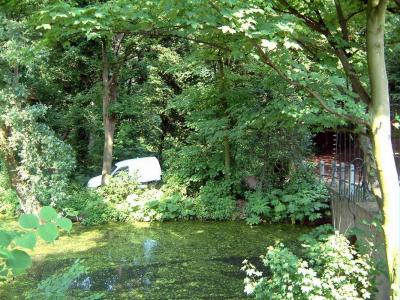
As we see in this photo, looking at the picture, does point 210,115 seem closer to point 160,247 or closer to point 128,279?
point 160,247

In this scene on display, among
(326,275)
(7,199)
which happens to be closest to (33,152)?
(7,199)

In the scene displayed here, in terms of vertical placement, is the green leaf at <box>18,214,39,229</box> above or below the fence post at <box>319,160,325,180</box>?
above

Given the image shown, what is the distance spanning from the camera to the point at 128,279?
28.5 ft

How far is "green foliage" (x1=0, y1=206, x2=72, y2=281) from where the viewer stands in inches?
48.9

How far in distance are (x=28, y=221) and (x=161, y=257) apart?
916 centimetres

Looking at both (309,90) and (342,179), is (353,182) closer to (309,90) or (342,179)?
(342,179)

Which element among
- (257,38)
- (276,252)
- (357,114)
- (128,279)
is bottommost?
(128,279)

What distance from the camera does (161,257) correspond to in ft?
33.2

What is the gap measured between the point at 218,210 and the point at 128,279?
5638 millimetres

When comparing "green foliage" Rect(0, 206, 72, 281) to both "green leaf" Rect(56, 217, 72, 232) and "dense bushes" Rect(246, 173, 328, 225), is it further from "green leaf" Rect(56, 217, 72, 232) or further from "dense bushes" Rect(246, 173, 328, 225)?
"dense bushes" Rect(246, 173, 328, 225)

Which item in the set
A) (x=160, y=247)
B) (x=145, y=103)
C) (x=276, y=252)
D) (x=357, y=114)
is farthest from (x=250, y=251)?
(x=145, y=103)

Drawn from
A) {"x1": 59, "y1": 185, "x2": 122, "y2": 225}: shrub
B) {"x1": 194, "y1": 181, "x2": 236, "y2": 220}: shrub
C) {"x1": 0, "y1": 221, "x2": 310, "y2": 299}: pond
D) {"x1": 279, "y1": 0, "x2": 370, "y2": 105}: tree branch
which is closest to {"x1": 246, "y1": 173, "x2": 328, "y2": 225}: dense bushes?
{"x1": 0, "y1": 221, "x2": 310, "y2": 299}: pond

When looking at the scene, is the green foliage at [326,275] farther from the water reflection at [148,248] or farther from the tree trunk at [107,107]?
the tree trunk at [107,107]

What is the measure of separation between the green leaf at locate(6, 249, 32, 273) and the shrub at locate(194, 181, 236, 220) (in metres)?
12.7
